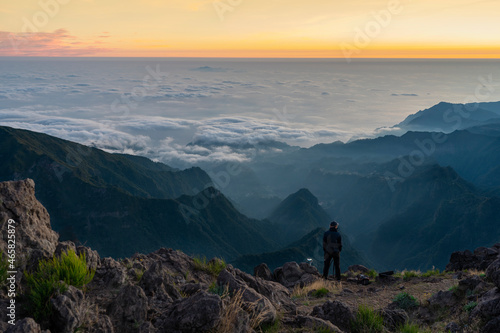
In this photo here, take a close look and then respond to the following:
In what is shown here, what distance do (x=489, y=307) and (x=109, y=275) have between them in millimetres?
8330

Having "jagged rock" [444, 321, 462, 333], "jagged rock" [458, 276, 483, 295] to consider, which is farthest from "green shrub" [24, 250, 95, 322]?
"jagged rock" [458, 276, 483, 295]

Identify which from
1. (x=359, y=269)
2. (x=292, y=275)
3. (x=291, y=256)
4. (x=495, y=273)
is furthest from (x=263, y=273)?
(x=291, y=256)

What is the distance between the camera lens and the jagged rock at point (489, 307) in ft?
23.9

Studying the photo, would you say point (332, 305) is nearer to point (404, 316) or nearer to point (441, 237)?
point (404, 316)

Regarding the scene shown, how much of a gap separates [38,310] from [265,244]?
404ft

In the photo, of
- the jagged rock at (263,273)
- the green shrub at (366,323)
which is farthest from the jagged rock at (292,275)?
the green shrub at (366,323)

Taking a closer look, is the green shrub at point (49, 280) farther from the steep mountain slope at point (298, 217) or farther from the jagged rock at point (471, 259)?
the steep mountain slope at point (298, 217)

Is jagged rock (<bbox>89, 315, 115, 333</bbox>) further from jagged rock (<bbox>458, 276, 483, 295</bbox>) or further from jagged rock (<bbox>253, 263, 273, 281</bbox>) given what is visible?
jagged rock (<bbox>253, 263, 273, 281</bbox>)

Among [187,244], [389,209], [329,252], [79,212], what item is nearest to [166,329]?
[329,252]

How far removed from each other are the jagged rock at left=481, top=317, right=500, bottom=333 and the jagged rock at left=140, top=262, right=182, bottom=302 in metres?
6.49

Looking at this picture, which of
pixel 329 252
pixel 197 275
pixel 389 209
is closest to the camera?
pixel 197 275

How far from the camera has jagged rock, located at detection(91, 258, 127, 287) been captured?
7320 millimetres

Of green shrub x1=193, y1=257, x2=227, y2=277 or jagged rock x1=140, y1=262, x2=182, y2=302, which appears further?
green shrub x1=193, y1=257, x2=227, y2=277

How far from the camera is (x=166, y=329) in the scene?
5559 mm
